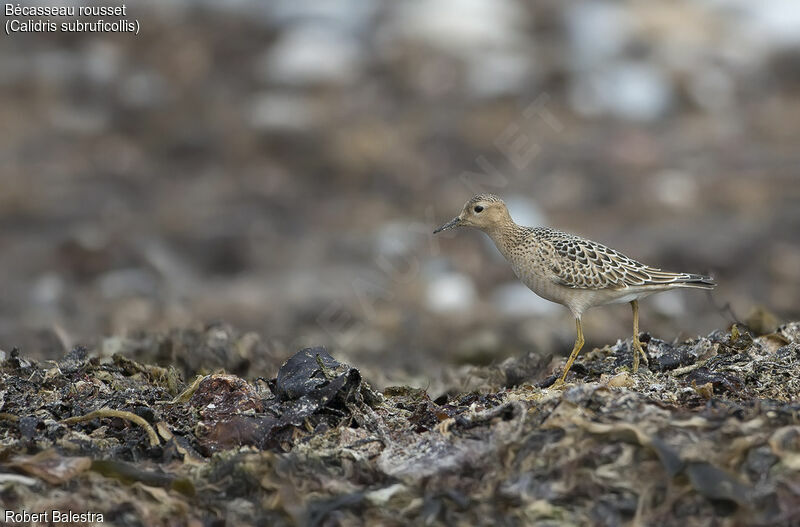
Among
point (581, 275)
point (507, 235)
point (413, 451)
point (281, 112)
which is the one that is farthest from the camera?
point (281, 112)

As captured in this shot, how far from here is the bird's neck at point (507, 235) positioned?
236 inches

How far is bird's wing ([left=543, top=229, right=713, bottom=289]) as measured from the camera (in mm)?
5691

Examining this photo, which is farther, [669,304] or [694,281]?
[669,304]

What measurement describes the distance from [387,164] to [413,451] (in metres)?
9.82

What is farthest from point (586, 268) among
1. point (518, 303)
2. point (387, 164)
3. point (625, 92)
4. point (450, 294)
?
point (625, 92)

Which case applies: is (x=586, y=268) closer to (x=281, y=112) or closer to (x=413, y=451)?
(x=413, y=451)

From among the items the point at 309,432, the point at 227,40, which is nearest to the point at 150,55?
the point at 227,40

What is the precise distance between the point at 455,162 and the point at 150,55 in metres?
5.19

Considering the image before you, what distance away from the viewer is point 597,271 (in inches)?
225

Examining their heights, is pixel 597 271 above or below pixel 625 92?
below

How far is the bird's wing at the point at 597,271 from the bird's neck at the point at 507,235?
194 millimetres

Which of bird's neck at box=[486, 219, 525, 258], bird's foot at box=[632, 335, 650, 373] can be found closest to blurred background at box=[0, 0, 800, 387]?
bird's neck at box=[486, 219, 525, 258]

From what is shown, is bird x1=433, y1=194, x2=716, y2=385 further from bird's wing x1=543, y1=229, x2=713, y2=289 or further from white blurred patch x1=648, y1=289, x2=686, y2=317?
white blurred patch x1=648, y1=289, x2=686, y2=317

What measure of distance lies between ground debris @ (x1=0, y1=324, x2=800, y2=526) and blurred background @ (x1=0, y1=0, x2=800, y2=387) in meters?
2.45
